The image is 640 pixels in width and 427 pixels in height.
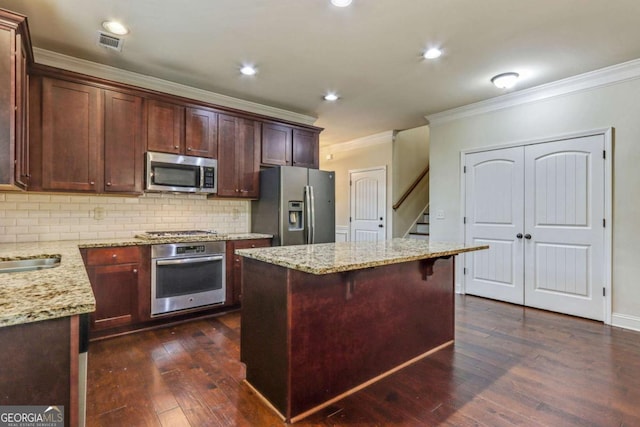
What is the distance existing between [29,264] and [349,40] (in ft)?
9.45

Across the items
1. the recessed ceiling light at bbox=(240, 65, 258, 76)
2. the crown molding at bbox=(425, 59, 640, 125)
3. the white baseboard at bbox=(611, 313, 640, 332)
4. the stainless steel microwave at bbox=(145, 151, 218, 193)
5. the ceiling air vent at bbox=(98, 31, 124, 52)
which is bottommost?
the white baseboard at bbox=(611, 313, 640, 332)

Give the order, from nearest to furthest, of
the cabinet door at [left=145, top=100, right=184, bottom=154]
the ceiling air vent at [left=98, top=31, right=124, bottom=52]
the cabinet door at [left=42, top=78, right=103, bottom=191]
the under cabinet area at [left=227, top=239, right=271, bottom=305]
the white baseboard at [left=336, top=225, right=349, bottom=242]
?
the ceiling air vent at [left=98, top=31, right=124, bottom=52] < the cabinet door at [left=42, top=78, right=103, bottom=191] < the cabinet door at [left=145, top=100, right=184, bottom=154] < the under cabinet area at [left=227, top=239, right=271, bottom=305] < the white baseboard at [left=336, top=225, right=349, bottom=242]

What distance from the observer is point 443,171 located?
4715 millimetres

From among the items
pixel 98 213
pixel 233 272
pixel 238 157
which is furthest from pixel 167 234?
pixel 238 157

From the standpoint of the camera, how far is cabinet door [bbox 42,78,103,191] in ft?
9.29

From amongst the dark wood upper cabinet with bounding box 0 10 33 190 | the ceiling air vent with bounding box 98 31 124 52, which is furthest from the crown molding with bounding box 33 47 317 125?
the dark wood upper cabinet with bounding box 0 10 33 190

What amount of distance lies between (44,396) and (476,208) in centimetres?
448

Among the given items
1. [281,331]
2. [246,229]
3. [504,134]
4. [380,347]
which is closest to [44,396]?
[281,331]

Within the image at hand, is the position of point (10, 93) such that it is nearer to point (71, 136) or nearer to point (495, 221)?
point (71, 136)

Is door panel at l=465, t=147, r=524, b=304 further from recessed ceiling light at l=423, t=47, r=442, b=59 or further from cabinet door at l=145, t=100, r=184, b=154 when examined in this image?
cabinet door at l=145, t=100, r=184, b=154

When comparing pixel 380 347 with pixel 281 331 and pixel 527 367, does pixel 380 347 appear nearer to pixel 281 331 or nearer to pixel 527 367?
pixel 281 331

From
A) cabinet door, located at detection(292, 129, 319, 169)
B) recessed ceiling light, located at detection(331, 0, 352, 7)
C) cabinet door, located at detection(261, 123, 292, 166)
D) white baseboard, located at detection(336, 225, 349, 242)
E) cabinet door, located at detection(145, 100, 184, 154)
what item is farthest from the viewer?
white baseboard, located at detection(336, 225, 349, 242)

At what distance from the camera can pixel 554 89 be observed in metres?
3.64

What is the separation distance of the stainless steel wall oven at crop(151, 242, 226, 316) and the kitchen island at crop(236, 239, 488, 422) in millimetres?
1381
